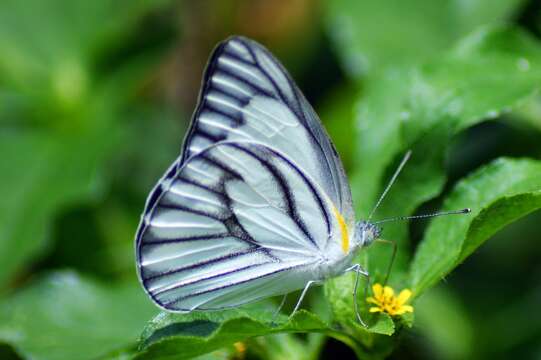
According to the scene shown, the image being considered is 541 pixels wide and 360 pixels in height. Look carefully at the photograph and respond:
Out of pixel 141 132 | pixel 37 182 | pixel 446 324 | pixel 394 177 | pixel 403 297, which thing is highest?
pixel 394 177

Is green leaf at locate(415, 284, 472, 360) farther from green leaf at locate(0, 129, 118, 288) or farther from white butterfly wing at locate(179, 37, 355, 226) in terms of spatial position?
green leaf at locate(0, 129, 118, 288)

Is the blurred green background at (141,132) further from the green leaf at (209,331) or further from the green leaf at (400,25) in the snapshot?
the green leaf at (209,331)

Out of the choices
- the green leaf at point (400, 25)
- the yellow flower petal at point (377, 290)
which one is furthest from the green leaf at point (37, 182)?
the yellow flower petal at point (377, 290)

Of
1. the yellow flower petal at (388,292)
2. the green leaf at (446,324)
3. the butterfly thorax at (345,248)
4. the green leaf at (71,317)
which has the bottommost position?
the green leaf at (446,324)

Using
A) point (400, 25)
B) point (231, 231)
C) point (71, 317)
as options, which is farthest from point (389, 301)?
point (400, 25)

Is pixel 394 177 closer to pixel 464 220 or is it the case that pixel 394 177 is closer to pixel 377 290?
pixel 464 220

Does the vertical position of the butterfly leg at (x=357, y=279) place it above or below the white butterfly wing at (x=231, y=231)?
below

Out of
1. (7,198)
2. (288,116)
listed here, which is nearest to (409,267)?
(288,116)
